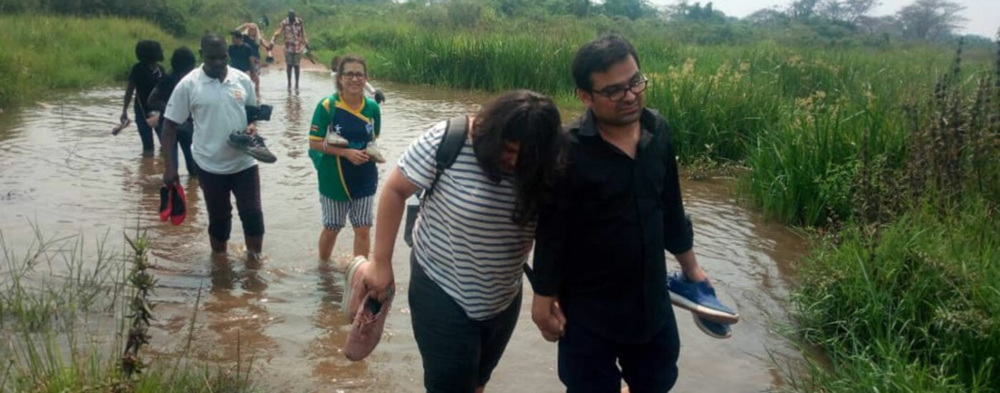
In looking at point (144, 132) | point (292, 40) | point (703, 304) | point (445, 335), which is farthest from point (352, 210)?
point (292, 40)

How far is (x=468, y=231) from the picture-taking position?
3047 mm

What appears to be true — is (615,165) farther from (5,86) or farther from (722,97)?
(5,86)

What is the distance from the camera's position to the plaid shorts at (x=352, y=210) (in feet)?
19.3

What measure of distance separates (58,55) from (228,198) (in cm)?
1396

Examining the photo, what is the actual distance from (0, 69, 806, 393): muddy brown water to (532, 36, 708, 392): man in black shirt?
56.3 inches

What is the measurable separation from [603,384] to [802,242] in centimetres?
461

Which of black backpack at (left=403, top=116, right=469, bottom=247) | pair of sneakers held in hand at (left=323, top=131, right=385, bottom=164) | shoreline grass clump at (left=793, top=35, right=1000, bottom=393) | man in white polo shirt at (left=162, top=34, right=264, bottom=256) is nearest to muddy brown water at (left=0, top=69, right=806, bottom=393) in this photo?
shoreline grass clump at (left=793, top=35, right=1000, bottom=393)

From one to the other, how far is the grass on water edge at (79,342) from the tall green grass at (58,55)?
946 cm

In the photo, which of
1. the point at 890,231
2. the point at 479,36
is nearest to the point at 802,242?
the point at 890,231

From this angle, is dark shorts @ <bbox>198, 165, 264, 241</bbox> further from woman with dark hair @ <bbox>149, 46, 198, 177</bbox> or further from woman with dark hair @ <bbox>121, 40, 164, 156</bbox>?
woman with dark hair @ <bbox>121, 40, 164, 156</bbox>

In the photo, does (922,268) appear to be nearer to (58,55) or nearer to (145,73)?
(145,73)

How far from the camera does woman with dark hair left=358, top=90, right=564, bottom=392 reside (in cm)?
291

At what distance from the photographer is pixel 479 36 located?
65.7 feet

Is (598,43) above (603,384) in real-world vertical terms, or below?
above
